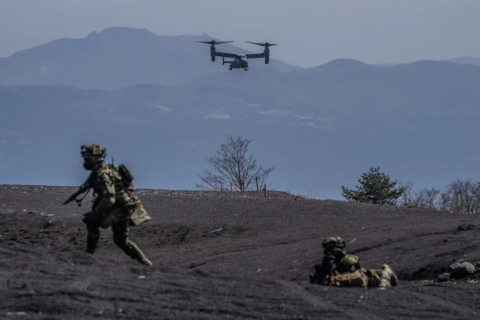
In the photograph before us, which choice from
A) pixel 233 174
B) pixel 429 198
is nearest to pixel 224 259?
pixel 429 198

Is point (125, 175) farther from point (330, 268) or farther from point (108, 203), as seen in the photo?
point (330, 268)

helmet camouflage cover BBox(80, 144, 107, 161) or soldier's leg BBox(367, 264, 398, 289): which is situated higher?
helmet camouflage cover BBox(80, 144, 107, 161)

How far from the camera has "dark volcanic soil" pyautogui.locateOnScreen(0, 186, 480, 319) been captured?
1091 cm

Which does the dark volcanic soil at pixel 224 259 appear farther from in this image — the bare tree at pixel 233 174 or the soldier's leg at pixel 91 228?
the bare tree at pixel 233 174

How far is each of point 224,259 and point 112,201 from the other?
19.5 ft

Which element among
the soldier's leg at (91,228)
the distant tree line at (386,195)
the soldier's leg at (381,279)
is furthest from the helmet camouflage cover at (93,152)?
the distant tree line at (386,195)

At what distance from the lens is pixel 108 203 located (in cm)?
1381

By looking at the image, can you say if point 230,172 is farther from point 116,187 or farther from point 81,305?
point 81,305

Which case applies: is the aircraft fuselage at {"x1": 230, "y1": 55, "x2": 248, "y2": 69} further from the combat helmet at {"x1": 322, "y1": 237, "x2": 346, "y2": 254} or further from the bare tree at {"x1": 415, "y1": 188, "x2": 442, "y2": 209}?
the combat helmet at {"x1": 322, "y1": 237, "x2": 346, "y2": 254}

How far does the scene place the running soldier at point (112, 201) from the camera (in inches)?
549

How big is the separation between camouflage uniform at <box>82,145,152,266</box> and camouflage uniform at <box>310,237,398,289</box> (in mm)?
2559

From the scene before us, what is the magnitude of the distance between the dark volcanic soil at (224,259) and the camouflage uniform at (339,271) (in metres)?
0.46

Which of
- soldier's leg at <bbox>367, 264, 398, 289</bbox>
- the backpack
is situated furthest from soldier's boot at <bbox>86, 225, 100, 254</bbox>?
soldier's leg at <bbox>367, 264, 398, 289</bbox>

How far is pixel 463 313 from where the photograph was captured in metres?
11.9
